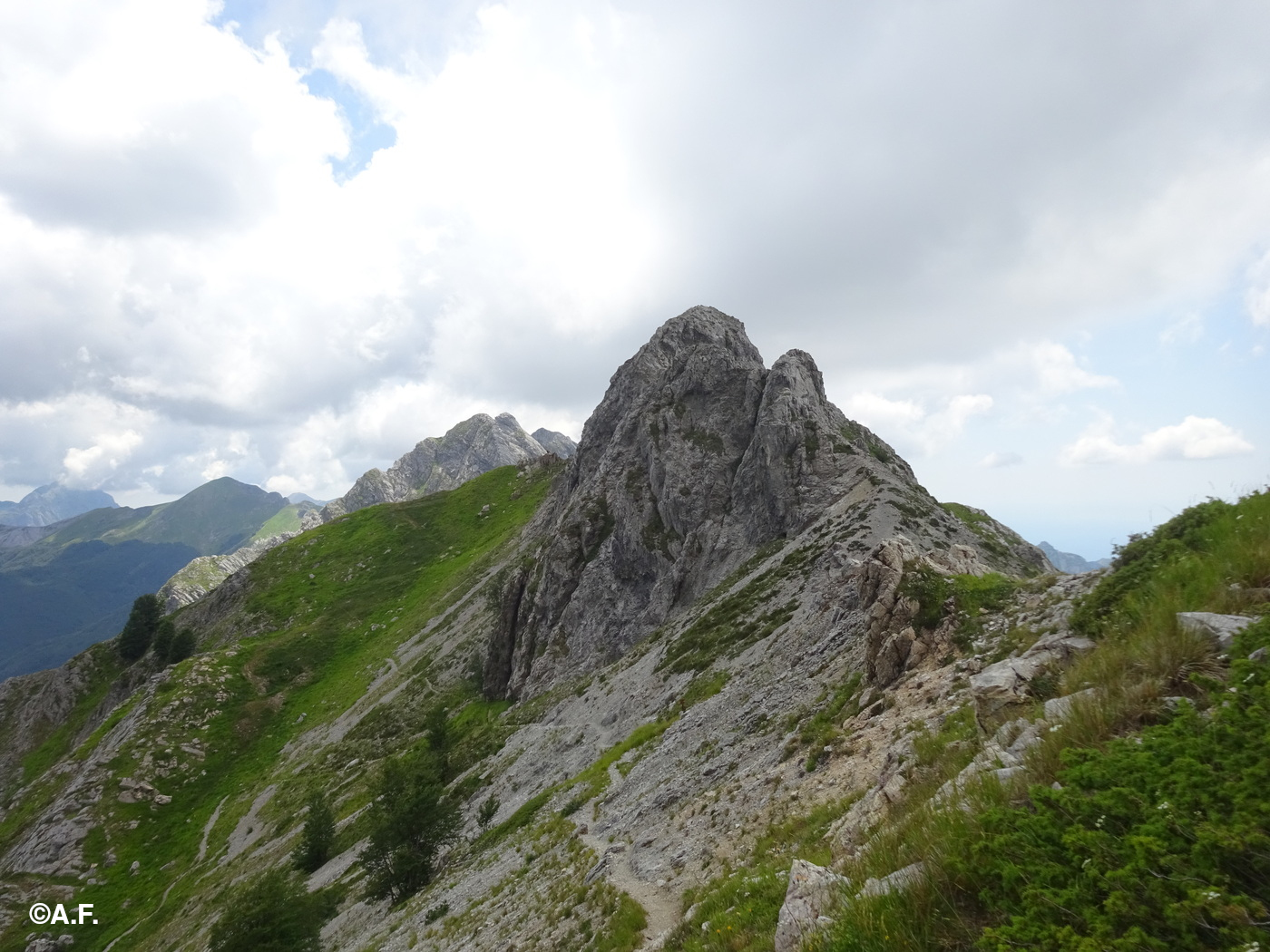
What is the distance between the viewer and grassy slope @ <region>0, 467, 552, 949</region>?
6806cm

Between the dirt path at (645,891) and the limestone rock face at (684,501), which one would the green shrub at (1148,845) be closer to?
the dirt path at (645,891)

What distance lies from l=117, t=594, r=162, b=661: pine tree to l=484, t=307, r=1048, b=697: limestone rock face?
95457 millimetres

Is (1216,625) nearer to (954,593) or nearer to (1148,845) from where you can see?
(1148,845)

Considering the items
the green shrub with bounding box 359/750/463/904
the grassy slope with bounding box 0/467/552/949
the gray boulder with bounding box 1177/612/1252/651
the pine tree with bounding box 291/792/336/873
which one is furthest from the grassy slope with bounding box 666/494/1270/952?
the grassy slope with bounding box 0/467/552/949

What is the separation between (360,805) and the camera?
60.4 meters

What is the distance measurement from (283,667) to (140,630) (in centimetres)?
4757

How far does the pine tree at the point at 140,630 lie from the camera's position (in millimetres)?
126000

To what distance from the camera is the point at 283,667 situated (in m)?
108

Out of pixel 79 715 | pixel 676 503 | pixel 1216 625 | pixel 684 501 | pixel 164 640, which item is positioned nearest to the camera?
pixel 1216 625

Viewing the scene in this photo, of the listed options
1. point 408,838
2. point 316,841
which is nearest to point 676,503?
point 408,838

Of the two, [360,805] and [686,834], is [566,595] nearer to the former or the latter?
[360,805]

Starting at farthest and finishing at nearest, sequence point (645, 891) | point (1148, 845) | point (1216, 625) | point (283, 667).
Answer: point (283, 667) < point (645, 891) < point (1216, 625) < point (1148, 845)

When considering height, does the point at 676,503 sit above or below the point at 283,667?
above

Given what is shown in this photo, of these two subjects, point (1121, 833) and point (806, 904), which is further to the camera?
point (806, 904)
